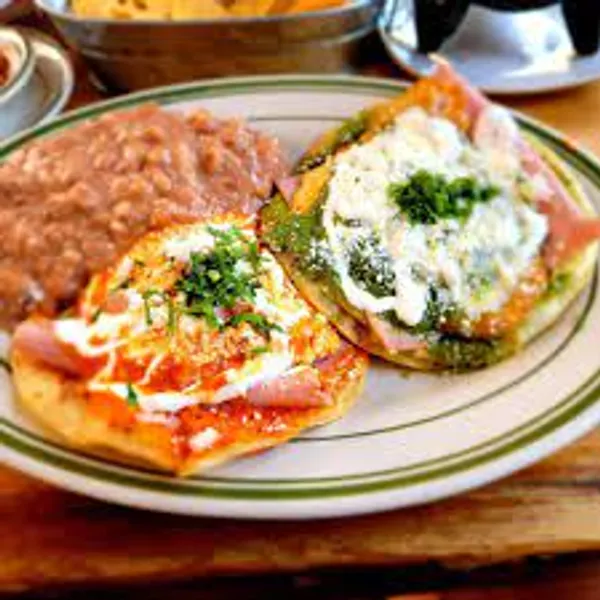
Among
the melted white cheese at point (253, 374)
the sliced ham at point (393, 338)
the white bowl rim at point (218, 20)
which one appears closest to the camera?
the melted white cheese at point (253, 374)

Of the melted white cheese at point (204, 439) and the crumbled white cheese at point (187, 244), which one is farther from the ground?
the crumbled white cheese at point (187, 244)

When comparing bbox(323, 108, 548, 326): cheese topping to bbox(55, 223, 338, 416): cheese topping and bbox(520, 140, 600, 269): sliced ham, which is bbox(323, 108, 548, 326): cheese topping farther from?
bbox(55, 223, 338, 416): cheese topping

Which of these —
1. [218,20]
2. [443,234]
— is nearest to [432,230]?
[443,234]

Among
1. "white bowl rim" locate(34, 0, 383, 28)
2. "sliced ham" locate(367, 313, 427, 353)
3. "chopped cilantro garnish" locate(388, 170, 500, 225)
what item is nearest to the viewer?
"sliced ham" locate(367, 313, 427, 353)

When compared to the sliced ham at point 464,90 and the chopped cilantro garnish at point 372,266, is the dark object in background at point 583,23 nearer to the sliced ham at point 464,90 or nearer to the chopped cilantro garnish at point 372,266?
the sliced ham at point 464,90

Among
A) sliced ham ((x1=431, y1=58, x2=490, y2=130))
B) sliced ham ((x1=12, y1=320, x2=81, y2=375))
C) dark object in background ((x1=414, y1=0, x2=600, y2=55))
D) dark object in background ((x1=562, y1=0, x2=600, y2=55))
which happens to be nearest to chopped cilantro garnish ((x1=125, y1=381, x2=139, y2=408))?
sliced ham ((x1=12, y1=320, x2=81, y2=375))

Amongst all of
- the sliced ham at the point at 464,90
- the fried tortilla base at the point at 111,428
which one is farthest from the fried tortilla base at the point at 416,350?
the sliced ham at the point at 464,90

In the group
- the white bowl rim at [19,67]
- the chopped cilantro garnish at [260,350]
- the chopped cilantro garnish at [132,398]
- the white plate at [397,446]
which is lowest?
the white plate at [397,446]
